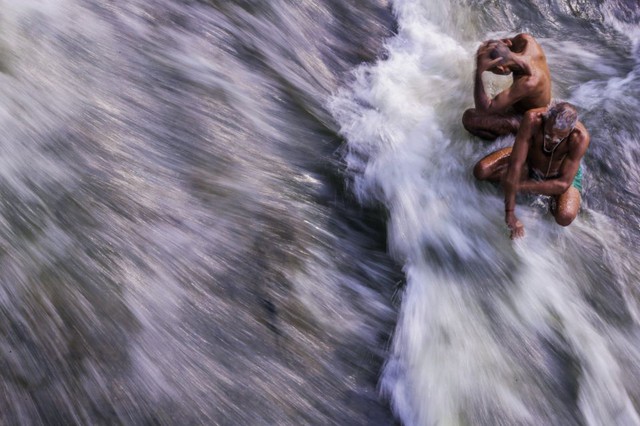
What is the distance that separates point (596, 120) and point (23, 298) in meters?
4.06

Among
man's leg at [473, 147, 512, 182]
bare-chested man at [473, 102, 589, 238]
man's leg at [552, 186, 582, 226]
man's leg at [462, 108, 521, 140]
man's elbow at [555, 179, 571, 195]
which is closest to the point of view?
bare-chested man at [473, 102, 589, 238]

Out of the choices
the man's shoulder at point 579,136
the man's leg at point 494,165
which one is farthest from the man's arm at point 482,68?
the man's shoulder at point 579,136

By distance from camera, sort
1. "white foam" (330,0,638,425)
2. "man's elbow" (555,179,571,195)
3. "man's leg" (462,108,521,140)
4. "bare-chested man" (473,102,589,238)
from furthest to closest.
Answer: "man's leg" (462,108,521,140) < "man's elbow" (555,179,571,195) < "bare-chested man" (473,102,589,238) < "white foam" (330,0,638,425)

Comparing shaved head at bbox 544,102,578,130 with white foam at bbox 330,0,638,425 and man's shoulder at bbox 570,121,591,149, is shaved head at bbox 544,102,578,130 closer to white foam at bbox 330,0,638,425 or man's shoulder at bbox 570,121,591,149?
man's shoulder at bbox 570,121,591,149

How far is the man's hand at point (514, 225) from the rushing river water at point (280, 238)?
107mm

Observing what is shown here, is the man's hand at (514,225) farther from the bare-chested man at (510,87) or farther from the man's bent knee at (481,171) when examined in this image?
the bare-chested man at (510,87)

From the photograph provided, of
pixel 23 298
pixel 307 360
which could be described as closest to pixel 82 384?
pixel 23 298

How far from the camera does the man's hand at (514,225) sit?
3891 mm

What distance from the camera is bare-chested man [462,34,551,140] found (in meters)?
3.88

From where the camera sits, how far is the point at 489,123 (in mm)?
4230

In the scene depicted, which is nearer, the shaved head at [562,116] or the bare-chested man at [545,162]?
the shaved head at [562,116]

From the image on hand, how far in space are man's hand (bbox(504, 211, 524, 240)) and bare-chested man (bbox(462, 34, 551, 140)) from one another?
0.65 metres

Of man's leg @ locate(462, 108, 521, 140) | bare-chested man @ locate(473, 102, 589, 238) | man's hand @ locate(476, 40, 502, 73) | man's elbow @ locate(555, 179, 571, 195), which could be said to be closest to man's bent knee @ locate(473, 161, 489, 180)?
bare-chested man @ locate(473, 102, 589, 238)

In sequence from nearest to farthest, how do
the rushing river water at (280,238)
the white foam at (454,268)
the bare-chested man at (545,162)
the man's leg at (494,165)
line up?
the rushing river water at (280,238)
the white foam at (454,268)
the bare-chested man at (545,162)
the man's leg at (494,165)
